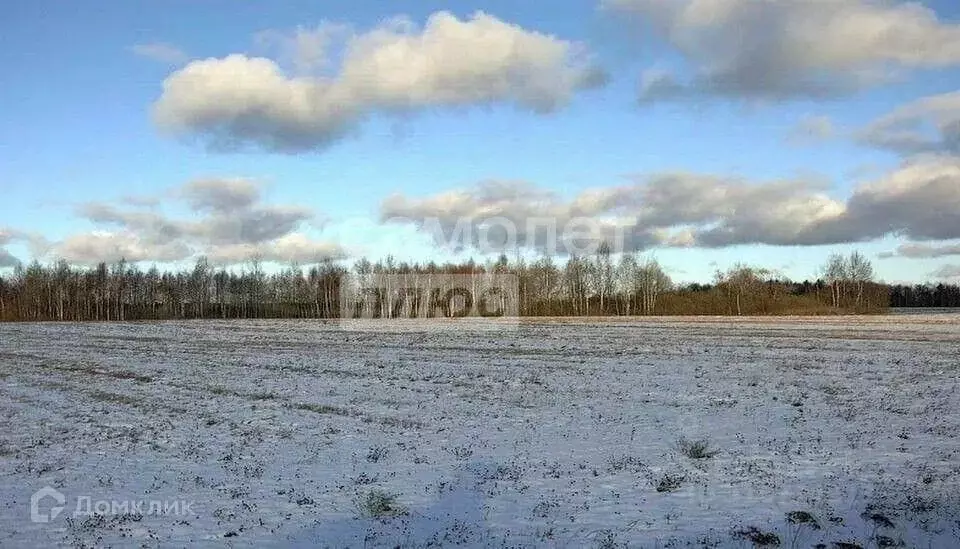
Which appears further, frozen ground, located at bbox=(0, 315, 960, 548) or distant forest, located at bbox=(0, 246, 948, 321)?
distant forest, located at bbox=(0, 246, 948, 321)

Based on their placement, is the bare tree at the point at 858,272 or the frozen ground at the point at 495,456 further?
the bare tree at the point at 858,272

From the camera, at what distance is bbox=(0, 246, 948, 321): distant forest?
133 m

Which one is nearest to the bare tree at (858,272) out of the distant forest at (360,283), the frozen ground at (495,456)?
the distant forest at (360,283)

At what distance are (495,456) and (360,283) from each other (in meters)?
148

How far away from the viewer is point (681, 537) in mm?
10047

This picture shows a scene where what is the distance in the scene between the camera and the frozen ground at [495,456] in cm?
1033

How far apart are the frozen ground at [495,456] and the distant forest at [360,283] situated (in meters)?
105

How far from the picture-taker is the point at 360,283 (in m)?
160

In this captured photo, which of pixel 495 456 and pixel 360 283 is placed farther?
pixel 360 283

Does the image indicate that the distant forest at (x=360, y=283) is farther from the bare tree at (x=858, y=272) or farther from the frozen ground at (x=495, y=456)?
the frozen ground at (x=495, y=456)

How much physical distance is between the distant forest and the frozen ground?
346 feet

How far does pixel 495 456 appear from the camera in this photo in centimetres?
1432

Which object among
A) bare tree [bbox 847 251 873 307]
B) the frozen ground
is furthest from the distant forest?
the frozen ground

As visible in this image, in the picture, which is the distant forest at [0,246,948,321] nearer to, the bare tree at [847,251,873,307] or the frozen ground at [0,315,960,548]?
the bare tree at [847,251,873,307]
